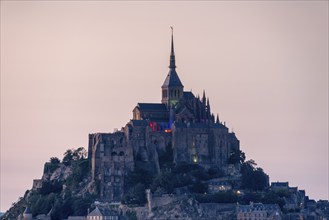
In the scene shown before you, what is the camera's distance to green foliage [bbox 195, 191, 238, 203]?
131500 millimetres

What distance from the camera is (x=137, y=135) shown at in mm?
136250

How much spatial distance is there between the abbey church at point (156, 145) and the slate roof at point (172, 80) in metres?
3.82

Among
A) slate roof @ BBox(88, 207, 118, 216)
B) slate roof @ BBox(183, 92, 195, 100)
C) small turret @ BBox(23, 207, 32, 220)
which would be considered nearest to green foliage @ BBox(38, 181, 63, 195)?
small turret @ BBox(23, 207, 32, 220)

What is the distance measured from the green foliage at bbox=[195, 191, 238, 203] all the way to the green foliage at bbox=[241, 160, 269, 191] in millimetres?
3726

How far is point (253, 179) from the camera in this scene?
5369 inches

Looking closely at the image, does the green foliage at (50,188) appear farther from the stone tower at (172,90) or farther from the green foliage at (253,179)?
the green foliage at (253,179)

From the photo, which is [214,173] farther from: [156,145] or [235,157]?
[156,145]

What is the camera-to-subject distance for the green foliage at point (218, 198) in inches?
5177

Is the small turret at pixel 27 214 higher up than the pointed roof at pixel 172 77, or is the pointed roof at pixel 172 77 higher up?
the pointed roof at pixel 172 77

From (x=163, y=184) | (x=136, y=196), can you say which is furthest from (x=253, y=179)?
(x=136, y=196)

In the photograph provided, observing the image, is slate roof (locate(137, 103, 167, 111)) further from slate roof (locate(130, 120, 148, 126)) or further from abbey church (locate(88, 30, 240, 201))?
slate roof (locate(130, 120, 148, 126))

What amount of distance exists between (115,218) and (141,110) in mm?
15350

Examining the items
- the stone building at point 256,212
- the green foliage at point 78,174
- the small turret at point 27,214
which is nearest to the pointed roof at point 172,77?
the green foliage at point 78,174

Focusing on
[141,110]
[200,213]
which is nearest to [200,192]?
[200,213]
